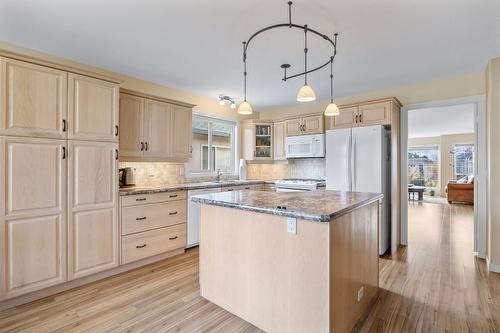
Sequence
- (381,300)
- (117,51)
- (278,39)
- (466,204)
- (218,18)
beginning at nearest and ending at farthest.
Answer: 1. (218,18)
2. (381,300)
3. (278,39)
4. (117,51)
5. (466,204)

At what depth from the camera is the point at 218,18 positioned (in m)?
2.17

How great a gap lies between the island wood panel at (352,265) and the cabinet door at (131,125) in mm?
2729

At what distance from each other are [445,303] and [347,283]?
121 cm

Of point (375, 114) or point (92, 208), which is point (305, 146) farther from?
point (92, 208)

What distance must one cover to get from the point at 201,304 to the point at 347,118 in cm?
317

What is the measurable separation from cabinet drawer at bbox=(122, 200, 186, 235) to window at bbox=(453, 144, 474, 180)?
10.8 meters

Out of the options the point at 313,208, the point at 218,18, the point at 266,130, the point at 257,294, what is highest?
the point at 218,18

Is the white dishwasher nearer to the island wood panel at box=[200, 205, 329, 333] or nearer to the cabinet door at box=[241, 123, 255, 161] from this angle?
the island wood panel at box=[200, 205, 329, 333]

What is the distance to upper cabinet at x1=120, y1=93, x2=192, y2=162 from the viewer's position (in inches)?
129

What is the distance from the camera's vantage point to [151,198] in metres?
3.23

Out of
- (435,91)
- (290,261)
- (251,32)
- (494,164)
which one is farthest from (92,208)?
(435,91)

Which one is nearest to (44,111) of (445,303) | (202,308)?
(202,308)

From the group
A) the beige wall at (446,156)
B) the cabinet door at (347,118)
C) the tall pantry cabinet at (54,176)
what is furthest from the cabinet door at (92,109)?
the beige wall at (446,156)

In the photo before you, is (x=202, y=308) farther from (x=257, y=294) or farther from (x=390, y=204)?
(x=390, y=204)
